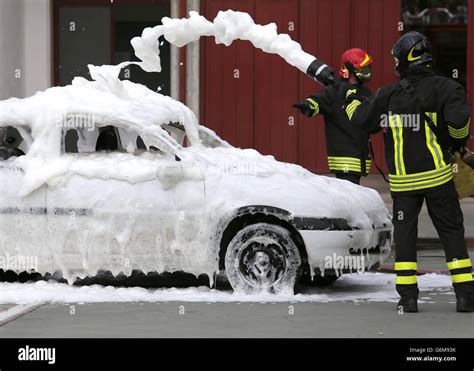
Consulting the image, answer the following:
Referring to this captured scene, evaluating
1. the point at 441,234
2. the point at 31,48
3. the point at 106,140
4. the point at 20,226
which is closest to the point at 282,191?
the point at 441,234

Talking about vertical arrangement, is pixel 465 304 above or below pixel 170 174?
below

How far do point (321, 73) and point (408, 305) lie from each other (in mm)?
2933

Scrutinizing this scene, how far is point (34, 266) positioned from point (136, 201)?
3.22 feet

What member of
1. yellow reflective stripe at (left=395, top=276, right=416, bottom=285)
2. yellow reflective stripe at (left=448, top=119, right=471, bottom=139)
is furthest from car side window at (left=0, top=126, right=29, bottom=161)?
yellow reflective stripe at (left=448, top=119, right=471, bottom=139)

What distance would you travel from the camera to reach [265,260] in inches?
398

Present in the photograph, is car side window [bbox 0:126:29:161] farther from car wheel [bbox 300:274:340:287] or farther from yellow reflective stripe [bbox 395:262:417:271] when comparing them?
yellow reflective stripe [bbox 395:262:417:271]

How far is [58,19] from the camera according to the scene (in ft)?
69.4

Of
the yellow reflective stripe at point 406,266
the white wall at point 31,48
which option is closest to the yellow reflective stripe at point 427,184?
the yellow reflective stripe at point 406,266

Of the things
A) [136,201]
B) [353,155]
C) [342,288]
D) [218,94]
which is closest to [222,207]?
[136,201]

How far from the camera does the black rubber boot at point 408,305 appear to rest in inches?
372

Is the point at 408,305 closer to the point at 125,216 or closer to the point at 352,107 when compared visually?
the point at 352,107

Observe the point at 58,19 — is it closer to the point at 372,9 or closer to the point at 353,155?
the point at 372,9

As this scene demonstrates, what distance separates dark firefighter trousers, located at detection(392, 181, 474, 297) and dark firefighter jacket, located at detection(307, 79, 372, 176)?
2.47m

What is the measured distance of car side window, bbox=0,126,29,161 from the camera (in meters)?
11.1
